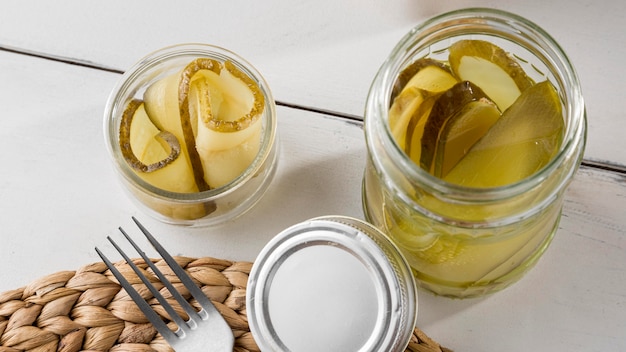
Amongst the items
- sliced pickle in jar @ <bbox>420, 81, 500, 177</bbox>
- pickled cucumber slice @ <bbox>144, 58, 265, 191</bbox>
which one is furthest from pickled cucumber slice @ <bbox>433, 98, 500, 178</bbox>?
pickled cucumber slice @ <bbox>144, 58, 265, 191</bbox>

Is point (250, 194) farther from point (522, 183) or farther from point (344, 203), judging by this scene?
point (522, 183)

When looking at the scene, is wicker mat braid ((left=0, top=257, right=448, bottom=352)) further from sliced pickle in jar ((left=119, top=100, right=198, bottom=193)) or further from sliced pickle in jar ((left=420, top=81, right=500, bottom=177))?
sliced pickle in jar ((left=420, top=81, right=500, bottom=177))

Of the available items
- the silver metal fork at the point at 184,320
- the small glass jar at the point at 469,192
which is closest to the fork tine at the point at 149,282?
the silver metal fork at the point at 184,320

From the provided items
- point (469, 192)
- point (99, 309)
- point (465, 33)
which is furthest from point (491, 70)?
point (99, 309)

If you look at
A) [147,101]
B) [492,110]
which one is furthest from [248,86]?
[492,110]

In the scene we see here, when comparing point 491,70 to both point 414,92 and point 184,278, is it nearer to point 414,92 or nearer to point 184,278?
point 414,92

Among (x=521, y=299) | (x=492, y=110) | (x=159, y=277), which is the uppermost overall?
(x=492, y=110)

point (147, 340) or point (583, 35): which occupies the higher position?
point (583, 35)
